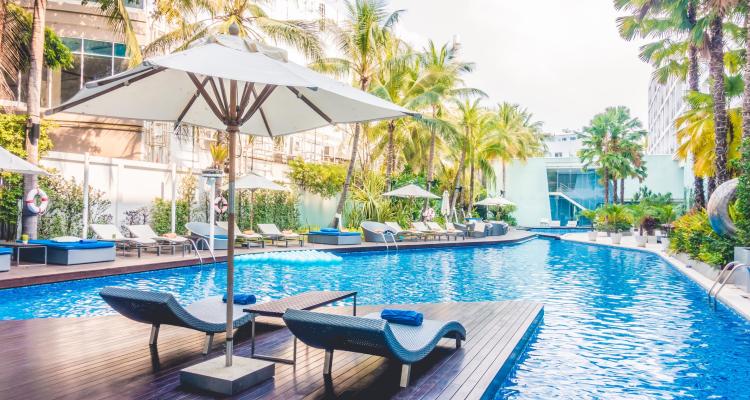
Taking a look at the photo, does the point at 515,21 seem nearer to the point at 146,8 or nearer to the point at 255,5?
the point at 255,5

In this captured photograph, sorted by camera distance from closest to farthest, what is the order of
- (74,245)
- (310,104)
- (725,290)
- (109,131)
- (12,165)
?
(310,104) < (725,290) < (12,165) < (74,245) < (109,131)

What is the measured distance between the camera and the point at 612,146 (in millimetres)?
35188

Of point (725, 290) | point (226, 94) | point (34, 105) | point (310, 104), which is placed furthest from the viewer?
point (34, 105)

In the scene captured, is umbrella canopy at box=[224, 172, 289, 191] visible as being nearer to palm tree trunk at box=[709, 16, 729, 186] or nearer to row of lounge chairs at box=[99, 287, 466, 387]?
row of lounge chairs at box=[99, 287, 466, 387]

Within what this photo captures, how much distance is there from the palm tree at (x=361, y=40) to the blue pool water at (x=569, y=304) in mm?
7827

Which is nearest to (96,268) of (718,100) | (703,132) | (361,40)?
(361,40)

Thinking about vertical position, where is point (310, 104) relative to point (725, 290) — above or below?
above

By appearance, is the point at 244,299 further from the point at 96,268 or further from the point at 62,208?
the point at 62,208

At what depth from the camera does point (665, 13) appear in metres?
15.8

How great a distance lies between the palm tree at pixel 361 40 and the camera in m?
20.6

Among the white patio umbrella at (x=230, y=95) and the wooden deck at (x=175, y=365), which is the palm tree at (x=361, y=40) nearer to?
the white patio umbrella at (x=230, y=95)

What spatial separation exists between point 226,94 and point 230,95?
888mm

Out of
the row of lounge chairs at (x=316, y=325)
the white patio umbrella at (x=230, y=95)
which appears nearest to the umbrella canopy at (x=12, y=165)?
the white patio umbrella at (x=230, y=95)

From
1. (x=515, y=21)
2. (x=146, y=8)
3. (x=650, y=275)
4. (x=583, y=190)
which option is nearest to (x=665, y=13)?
(x=650, y=275)
